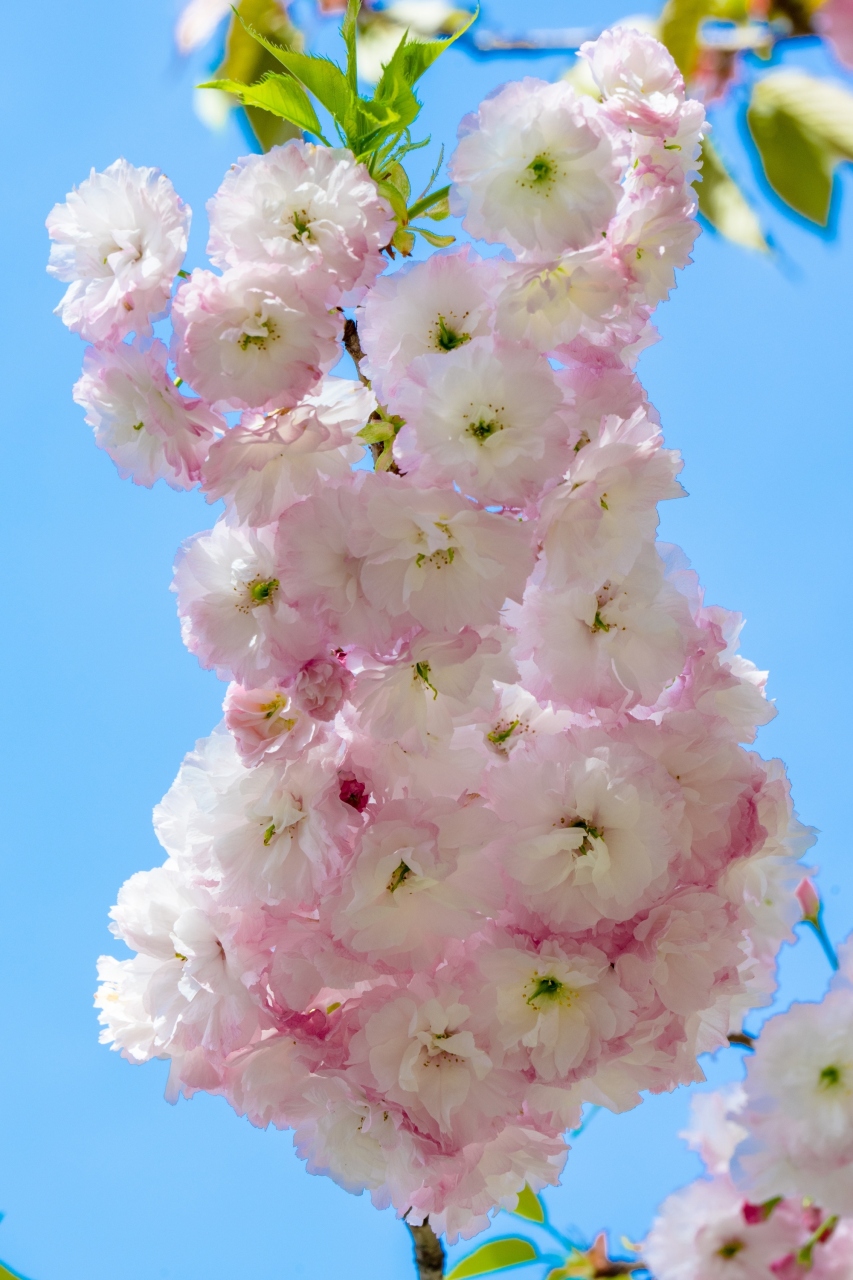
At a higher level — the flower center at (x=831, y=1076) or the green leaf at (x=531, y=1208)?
the flower center at (x=831, y=1076)

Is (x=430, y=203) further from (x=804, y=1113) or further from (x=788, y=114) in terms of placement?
(x=804, y=1113)

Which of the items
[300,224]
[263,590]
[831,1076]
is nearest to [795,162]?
[300,224]

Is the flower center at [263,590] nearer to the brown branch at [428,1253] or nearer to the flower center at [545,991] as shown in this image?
the flower center at [545,991]

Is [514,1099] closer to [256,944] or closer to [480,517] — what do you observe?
[256,944]

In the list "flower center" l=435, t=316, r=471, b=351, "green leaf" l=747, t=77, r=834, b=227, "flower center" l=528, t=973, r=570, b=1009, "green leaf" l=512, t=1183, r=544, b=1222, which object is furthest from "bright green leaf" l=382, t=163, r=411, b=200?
"green leaf" l=512, t=1183, r=544, b=1222

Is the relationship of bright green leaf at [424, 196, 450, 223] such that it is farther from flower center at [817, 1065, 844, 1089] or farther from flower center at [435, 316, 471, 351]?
flower center at [817, 1065, 844, 1089]

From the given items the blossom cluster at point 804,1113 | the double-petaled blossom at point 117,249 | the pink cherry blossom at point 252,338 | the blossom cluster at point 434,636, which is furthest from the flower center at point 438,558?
the blossom cluster at point 804,1113
